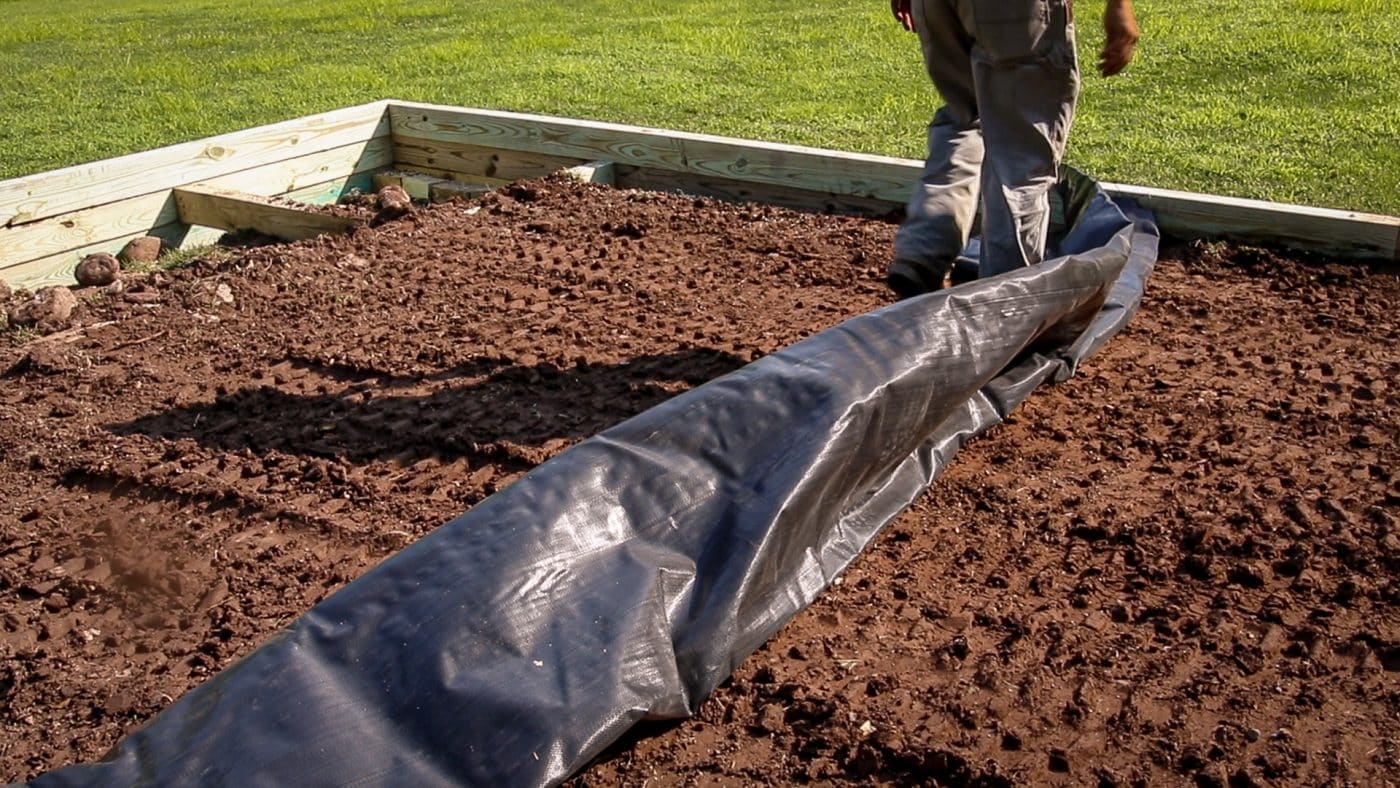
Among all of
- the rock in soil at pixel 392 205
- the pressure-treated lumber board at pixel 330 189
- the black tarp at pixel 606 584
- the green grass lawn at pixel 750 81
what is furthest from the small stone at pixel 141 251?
the black tarp at pixel 606 584

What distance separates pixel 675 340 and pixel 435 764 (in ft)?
7.82

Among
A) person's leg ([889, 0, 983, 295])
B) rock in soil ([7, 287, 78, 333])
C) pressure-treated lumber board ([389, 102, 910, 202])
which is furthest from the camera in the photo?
pressure-treated lumber board ([389, 102, 910, 202])

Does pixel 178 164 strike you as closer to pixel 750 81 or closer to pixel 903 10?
pixel 750 81

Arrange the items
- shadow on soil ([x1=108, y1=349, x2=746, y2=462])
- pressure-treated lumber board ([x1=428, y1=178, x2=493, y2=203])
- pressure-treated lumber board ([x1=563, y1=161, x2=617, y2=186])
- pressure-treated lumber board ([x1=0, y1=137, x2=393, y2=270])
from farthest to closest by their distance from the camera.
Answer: pressure-treated lumber board ([x1=428, y1=178, x2=493, y2=203]) < pressure-treated lumber board ([x1=563, y1=161, x2=617, y2=186]) < pressure-treated lumber board ([x1=0, y1=137, x2=393, y2=270]) < shadow on soil ([x1=108, y1=349, x2=746, y2=462])

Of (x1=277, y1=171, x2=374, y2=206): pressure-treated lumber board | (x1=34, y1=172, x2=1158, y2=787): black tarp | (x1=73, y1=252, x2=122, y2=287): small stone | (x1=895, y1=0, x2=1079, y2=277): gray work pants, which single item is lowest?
(x1=277, y1=171, x2=374, y2=206): pressure-treated lumber board

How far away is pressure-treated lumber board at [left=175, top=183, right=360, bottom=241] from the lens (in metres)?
5.88

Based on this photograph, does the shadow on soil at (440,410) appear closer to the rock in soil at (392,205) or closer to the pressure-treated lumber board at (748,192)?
the pressure-treated lumber board at (748,192)

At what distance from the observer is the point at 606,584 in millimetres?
2508

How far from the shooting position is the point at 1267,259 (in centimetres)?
468

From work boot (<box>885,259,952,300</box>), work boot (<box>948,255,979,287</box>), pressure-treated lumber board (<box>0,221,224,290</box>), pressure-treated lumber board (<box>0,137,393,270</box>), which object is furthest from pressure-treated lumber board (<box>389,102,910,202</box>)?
pressure-treated lumber board (<box>0,221,224,290</box>)

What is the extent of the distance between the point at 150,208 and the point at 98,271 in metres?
0.64

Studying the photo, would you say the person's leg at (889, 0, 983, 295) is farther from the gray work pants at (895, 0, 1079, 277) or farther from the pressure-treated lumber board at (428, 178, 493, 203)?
the pressure-treated lumber board at (428, 178, 493, 203)

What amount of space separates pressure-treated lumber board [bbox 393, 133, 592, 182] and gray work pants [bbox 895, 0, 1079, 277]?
102 inches

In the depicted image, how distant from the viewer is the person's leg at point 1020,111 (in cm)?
379
